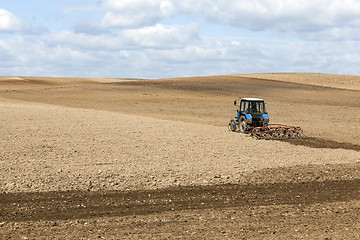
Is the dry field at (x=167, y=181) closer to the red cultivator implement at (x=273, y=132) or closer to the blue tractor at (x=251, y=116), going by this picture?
the red cultivator implement at (x=273, y=132)

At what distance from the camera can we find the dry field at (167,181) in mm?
9102

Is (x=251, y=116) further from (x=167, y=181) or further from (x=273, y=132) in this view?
(x=167, y=181)

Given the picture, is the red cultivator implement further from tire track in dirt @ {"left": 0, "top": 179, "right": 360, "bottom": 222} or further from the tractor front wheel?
tire track in dirt @ {"left": 0, "top": 179, "right": 360, "bottom": 222}

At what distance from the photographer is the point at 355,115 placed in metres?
38.6

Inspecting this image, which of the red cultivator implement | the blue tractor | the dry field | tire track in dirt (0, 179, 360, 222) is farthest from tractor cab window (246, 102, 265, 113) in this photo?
tire track in dirt (0, 179, 360, 222)

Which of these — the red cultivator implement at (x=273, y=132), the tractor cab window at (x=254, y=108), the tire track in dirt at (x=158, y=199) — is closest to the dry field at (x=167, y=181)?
the tire track in dirt at (x=158, y=199)

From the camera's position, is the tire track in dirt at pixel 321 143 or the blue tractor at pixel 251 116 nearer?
the tire track in dirt at pixel 321 143

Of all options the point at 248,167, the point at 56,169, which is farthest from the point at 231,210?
the point at 56,169

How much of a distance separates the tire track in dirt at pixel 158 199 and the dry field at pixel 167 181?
3 cm

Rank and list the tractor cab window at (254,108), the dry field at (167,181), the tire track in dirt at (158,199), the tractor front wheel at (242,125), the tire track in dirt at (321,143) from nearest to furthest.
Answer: the dry field at (167,181), the tire track in dirt at (158,199), the tire track in dirt at (321,143), the tractor front wheel at (242,125), the tractor cab window at (254,108)

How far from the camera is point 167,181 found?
42.7ft

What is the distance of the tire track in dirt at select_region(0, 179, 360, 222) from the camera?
10.1 meters

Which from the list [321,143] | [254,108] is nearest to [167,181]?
[321,143]

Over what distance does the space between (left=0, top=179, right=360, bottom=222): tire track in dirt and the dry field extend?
3cm
